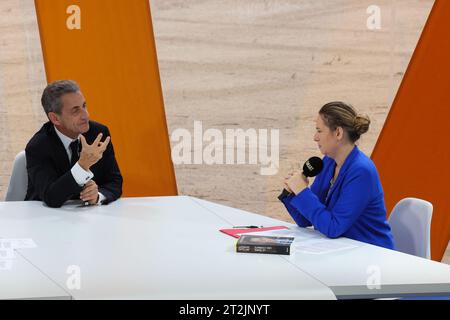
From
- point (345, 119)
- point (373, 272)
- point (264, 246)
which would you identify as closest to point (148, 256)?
point (264, 246)

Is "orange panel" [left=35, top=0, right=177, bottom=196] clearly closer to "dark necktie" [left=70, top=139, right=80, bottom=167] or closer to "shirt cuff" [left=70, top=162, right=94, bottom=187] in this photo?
"dark necktie" [left=70, top=139, right=80, bottom=167]

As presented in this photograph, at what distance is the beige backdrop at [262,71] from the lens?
5.30 m

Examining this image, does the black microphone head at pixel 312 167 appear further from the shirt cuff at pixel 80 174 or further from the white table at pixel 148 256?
the shirt cuff at pixel 80 174

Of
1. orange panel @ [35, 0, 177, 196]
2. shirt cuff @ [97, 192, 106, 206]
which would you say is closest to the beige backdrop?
orange panel @ [35, 0, 177, 196]

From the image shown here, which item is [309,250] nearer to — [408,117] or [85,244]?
[85,244]

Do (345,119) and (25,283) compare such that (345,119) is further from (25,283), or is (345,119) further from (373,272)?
(25,283)

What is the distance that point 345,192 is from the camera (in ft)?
9.86

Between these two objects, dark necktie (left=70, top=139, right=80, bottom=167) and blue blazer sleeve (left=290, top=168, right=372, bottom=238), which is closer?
blue blazer sleeve (left=290, top=168, right=372, bottom=238)

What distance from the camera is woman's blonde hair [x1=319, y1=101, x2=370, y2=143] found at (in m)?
3.11

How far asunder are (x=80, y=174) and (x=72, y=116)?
388 mm

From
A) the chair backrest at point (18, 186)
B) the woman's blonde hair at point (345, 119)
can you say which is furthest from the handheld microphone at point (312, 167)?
the chair backrest at point (18, 186)

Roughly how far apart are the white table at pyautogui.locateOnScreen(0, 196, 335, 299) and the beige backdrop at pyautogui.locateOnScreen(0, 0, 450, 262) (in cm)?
180

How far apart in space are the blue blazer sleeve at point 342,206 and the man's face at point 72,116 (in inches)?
52.6
